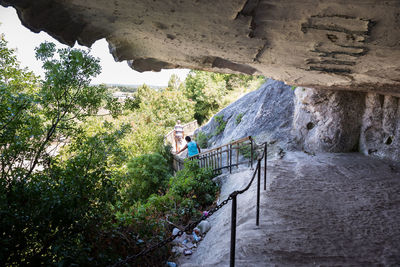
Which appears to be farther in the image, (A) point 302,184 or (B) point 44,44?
(A) point 302,184

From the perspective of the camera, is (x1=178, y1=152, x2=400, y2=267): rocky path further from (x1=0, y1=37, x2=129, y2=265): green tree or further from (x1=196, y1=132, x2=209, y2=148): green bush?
(x1=196, y1=132, x2=209, y2=148): green bush

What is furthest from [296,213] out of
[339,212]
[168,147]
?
A: [168,147]

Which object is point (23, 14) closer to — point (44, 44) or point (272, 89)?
point (44, 44)

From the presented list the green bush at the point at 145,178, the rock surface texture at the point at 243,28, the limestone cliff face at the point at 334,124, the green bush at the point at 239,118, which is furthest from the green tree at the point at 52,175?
the green bush at the point at 239,118

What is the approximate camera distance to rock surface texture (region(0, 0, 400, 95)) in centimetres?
236

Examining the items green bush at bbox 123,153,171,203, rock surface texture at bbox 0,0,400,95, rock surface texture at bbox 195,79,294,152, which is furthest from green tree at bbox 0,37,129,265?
rock surface texture at bbox 195,79,294,152

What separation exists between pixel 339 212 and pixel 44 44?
5.40 meters

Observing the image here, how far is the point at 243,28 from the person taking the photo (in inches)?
110

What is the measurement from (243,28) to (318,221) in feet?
10.1

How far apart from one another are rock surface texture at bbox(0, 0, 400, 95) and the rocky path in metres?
2.26

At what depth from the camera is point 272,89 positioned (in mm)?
11398

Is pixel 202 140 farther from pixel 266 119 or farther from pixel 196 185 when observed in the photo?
pixel 196 185

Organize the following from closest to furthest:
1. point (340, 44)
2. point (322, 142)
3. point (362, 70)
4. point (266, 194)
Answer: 1. point (340, 44)
2. point (362, 70)
3. point (266, 194)
4. point (322, 142)

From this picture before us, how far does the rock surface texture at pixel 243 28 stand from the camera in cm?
236
